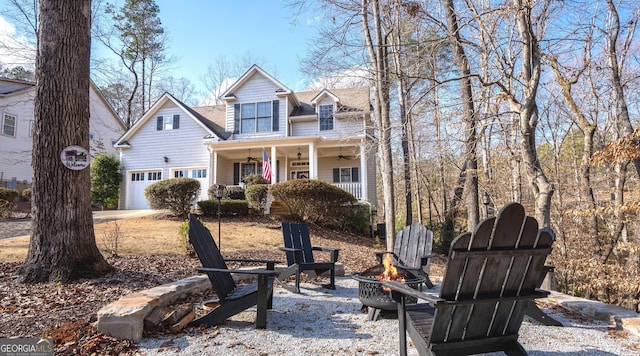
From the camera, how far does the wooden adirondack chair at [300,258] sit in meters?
4.38

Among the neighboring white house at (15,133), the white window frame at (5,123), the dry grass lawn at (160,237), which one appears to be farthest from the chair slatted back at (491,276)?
the white window frame at (5,123)

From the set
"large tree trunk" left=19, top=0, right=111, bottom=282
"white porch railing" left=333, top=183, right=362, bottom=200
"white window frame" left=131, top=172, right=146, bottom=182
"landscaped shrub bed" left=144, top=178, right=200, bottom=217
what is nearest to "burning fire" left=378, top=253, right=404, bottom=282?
"large tree trunk" left=19, top=0, right=111, bottom=282

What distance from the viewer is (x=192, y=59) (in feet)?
49.8

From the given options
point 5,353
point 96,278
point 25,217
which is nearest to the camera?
point 5,353

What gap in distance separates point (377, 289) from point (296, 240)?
2160 millimetres

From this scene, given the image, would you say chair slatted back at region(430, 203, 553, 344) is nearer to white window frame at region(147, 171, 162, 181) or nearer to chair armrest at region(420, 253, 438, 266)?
chair armrest at region(420, 253, 438, 266)

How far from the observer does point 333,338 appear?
275 cm

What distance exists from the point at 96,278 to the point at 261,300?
8.06ft

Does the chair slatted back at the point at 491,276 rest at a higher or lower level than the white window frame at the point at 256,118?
lower

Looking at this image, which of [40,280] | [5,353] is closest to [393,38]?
[40,280]

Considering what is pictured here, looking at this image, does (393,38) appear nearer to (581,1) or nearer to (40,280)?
(581,1)

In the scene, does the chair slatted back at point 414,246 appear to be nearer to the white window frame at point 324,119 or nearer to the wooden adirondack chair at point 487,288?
the wooden adirondack chair at point 487,288

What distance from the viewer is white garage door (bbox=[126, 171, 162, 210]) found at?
15766 millimetres

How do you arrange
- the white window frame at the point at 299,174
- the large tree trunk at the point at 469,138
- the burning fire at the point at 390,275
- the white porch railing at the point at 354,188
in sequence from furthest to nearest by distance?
the white window frame at the point at 299,174, the white porch railing at the point at 354,188, the large tree trunk at the point at 469,138, the burning fire at the point at 390,275
